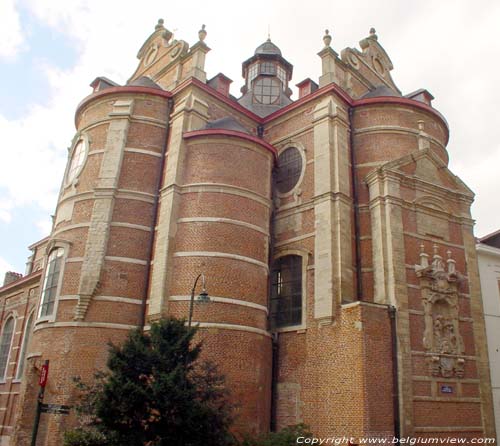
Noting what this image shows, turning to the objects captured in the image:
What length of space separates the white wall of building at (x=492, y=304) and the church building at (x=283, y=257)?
0.80 metres

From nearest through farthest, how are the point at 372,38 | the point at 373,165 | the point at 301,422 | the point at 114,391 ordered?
1. the point at 114,391
2. the point at 301,422
3. the point at 373,165
4. the point at 372,38

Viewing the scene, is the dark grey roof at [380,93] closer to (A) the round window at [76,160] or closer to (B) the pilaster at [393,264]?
(B) the pilaster at [393,264]

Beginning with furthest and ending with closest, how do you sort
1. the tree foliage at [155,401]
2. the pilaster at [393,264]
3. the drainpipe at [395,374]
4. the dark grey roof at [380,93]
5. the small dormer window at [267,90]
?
the small dormer window at [267,90]
the dark grey roof at [380,93]
the pilaster at [393,264]
the drainpipe at [395,374]
the tree foliage at [155,401]

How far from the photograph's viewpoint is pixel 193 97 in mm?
18422

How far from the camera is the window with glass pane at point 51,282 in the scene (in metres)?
16.1

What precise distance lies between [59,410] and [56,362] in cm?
362

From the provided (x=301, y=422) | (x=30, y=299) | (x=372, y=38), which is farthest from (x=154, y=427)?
(x=372, y=38)

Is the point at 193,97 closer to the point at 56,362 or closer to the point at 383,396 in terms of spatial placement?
the point at 56,362

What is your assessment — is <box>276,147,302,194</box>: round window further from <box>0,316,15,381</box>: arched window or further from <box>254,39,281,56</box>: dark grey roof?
<box>0,316,15,381</box>: arched window

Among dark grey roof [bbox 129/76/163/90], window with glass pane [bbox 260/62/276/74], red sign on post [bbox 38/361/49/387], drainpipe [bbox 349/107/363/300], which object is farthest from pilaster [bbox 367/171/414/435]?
window with glass pane [bbox 260/62/276/74]

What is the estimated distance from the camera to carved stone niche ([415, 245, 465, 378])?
15102 millimetres

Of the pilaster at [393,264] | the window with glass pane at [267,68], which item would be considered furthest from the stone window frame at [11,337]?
the pilaster at [393,264]

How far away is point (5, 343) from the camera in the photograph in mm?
Answer: 26125

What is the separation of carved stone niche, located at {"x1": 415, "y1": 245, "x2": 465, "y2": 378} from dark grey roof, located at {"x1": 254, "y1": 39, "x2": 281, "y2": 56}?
15.9m
